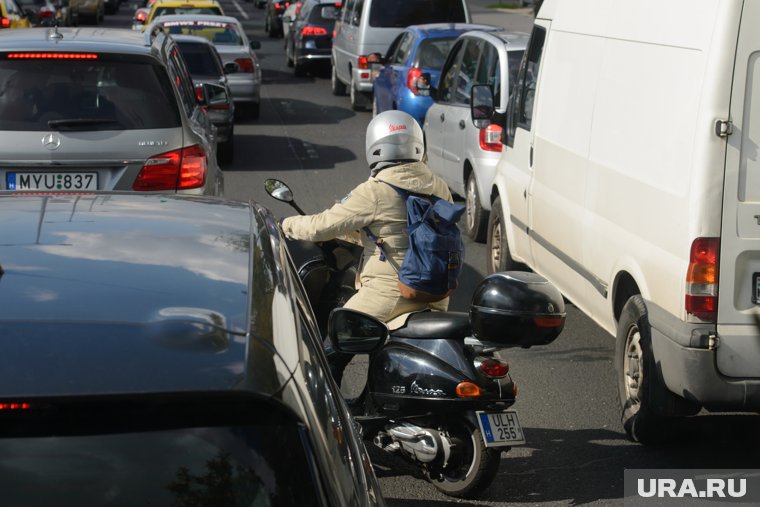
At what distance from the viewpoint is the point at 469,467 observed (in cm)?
536

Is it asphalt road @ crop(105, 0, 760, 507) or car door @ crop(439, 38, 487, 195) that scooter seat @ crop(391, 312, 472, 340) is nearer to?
asphalt road @ crop(105, 0, 760, 507)

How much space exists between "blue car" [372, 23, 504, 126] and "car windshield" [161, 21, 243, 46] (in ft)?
10.7

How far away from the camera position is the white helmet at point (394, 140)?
5656 mm

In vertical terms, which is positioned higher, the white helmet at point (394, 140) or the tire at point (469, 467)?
the white helmet at point (394, 140)

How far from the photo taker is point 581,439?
6363mm

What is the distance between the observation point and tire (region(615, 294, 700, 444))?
5.87m

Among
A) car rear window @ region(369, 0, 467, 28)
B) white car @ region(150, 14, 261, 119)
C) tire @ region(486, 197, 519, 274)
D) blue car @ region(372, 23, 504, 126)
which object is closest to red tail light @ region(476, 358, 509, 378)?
tire @ region(486, 197, 519, 274)

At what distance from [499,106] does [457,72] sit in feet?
3.88

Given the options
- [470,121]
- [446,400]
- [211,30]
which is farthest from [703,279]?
[211,30]

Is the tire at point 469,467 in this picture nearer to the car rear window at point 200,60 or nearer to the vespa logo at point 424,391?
the vespa logo at point 424,391

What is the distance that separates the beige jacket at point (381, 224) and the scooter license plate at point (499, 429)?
68 cm

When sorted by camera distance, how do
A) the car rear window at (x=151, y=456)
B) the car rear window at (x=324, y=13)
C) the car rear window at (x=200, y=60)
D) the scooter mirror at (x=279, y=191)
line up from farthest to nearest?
the car rear window at (x=324, y=13)
the car rear window at (x=200, y=60)
the scooter mirror at (x=279, y=191)
the car rear window at (x=151, y=456)

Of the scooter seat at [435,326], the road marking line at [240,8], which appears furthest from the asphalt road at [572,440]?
the road marking line at [240,8]

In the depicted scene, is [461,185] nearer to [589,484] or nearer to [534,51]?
[534,51]
